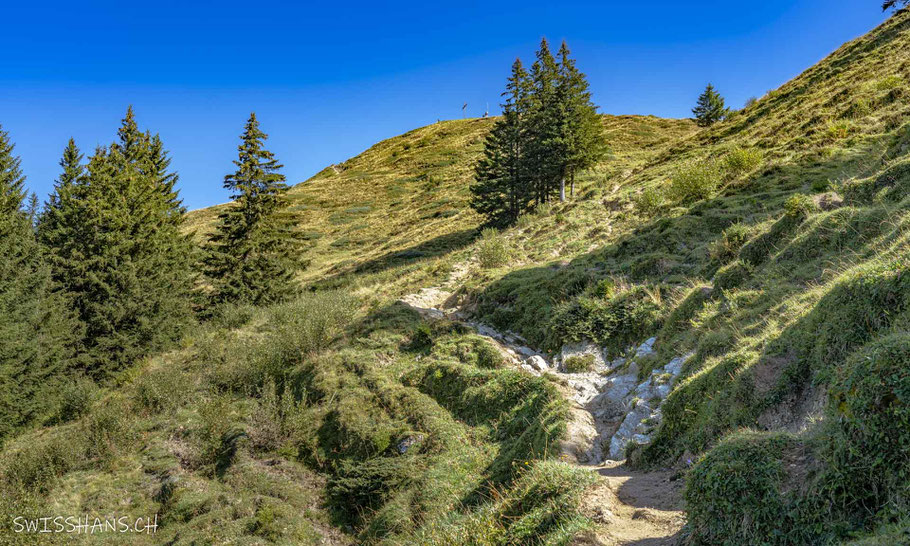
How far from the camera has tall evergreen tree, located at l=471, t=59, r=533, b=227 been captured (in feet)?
114

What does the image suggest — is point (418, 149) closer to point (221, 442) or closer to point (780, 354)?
point (221, 442)

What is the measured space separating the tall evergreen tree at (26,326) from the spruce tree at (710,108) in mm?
63552

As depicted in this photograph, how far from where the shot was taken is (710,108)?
183 ft

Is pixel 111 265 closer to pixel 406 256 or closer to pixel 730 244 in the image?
pixel 406 256

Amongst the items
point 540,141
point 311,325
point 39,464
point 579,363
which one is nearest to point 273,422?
point 311,325

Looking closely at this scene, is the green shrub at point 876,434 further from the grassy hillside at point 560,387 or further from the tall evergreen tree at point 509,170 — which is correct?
the tall evergreen tree at point 509,170

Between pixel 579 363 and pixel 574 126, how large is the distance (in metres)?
27.2

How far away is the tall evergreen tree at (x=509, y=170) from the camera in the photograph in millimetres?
34781

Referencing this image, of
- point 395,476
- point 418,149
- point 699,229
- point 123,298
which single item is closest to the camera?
point 395,476

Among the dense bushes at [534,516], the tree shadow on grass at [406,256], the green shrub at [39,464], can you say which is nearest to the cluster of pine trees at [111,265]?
the green shrub at [39,464]

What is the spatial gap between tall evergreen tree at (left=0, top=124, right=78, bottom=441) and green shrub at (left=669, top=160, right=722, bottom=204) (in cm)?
2590

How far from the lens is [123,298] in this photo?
2155 centimetres

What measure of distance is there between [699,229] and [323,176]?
84.5 metres

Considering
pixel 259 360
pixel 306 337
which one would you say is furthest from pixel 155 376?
pixel 306 337
